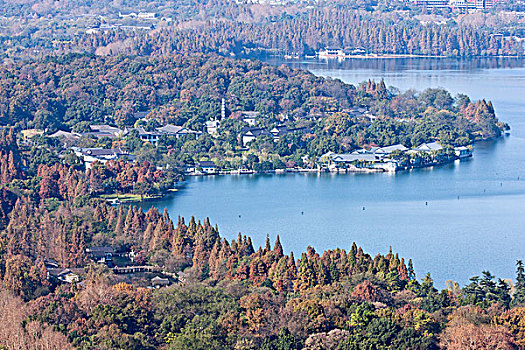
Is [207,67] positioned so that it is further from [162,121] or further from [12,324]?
[12,324]

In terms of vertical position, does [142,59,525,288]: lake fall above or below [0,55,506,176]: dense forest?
below

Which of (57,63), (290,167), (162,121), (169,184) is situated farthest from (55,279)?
(57,63)

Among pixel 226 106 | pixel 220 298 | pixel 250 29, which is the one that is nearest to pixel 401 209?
pixel 220 298

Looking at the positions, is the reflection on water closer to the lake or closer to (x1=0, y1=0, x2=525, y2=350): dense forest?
(x1=0, y1=0, x2=525, y2=350): dense forest

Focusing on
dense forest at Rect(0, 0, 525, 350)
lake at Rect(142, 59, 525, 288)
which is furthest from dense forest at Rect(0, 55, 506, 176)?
lake at Rect(142, 59, 525, 288)

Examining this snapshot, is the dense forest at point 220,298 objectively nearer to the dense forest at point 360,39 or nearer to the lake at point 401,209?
the lake at point 401,209

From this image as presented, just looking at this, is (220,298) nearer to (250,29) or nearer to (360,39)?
(250,29)

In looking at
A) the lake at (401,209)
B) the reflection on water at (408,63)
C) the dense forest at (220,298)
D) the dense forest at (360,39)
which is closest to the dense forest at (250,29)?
the dense forest at (360,39)
